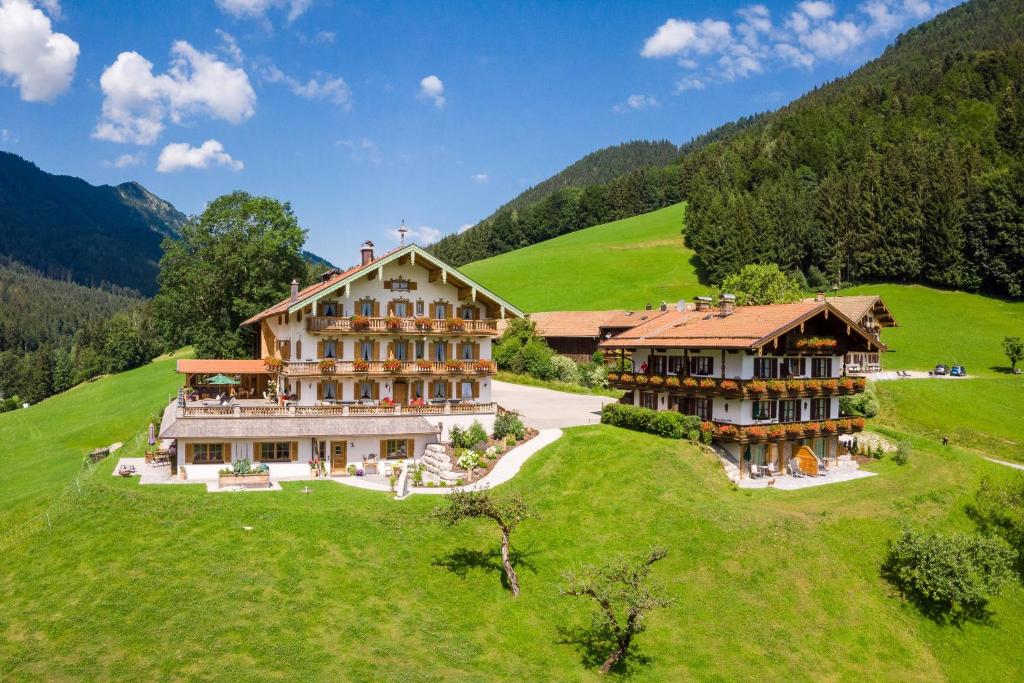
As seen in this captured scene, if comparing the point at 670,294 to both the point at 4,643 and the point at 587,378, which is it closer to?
the point at 587,378

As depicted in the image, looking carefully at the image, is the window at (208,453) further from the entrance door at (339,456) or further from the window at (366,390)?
the window at (366,390)

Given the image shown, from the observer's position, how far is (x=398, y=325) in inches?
1725

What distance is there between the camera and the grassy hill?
23.0 metres

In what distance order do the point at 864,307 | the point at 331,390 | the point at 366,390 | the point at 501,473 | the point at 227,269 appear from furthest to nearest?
the point at 864,307 < the point at 227,269 < the point at 366,390 < the point at 331,390 < the point at 501,473

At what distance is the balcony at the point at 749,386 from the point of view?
37.8 meters

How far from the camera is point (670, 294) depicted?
113 metres

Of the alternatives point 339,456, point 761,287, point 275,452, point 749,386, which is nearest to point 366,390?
point 339,456

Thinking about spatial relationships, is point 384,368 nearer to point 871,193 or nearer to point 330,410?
point 330,410

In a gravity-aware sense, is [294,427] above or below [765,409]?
below

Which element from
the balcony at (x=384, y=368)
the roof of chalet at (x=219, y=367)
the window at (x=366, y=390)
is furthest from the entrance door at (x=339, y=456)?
the roof of chalet at (x=219, y=367)

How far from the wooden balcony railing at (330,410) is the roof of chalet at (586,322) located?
3556 centimetres

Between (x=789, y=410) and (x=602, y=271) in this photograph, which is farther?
(x=602, y=271)

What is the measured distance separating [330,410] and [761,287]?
5458 centimetres

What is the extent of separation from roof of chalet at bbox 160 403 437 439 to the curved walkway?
9.29ft
